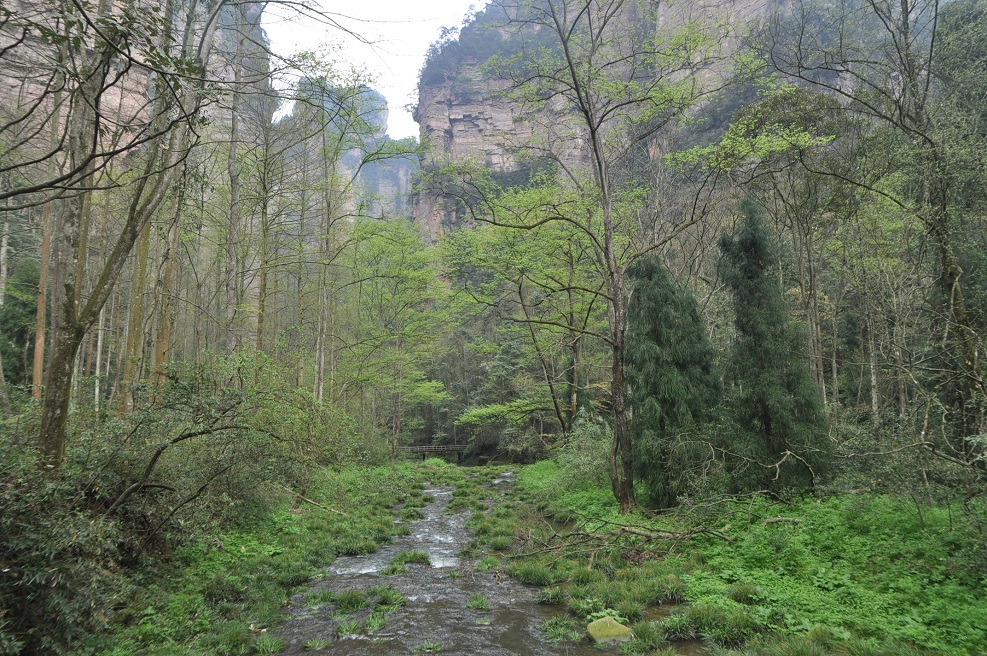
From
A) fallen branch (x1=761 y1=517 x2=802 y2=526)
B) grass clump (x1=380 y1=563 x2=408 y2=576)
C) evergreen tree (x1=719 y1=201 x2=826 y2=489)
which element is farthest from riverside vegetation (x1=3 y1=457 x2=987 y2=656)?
evergreen tree (x1=719 y1=201 x2=826 y2=489)

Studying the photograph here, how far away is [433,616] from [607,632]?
2.01 m

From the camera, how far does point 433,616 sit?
5469mm

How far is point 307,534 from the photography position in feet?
27.1

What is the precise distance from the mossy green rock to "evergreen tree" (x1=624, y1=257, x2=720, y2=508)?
3499 millimetres

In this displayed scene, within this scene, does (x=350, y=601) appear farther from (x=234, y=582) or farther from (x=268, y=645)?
(x=234, y=582)

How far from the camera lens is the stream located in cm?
470

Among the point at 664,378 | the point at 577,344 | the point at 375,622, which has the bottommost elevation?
the point at 375,622

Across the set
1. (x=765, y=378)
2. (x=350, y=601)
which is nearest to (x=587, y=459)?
(x=765, y=378)

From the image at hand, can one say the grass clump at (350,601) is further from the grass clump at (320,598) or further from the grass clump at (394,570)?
the grass clump at (394,570)

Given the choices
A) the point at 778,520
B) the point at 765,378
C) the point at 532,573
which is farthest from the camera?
the point at 765,378

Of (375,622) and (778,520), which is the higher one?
(778,520)

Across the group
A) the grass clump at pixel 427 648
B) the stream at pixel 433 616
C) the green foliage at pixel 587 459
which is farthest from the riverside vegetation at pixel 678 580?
the green foliage at pixel 587 459

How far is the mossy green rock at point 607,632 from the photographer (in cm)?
468

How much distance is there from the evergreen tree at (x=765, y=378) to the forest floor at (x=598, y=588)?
64cm
